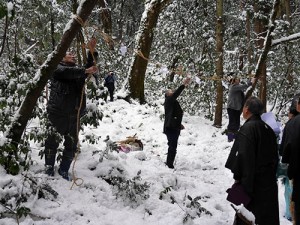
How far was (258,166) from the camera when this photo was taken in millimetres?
3785

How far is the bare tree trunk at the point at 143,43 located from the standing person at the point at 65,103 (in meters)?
7.29

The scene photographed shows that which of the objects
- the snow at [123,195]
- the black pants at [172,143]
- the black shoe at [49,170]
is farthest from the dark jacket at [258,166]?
the black pants at [172,143]

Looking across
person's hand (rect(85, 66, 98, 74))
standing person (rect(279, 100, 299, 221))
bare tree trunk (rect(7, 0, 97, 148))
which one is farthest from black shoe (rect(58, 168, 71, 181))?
standing person (rect(279, 100, 299, 221))

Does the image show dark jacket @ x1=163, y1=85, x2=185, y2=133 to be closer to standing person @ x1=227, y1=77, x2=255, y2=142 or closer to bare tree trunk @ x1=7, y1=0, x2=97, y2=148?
standing person @ x1=227, y1=77, x2=255, y2=142

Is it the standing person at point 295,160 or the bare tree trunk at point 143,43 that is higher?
the bare tree trunk at point 143,43

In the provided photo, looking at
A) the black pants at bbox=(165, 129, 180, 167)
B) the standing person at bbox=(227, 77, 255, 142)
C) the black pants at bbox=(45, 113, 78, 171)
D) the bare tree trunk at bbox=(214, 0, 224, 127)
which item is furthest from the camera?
the bare tree trunk at bbox=(214, 0, 224, 127)

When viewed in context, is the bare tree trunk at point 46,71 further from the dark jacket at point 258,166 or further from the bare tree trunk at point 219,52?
the bare tree trunk at point 219,52

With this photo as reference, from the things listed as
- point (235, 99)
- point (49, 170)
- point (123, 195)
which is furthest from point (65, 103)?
point (235, 99)

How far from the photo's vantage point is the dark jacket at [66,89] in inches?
190

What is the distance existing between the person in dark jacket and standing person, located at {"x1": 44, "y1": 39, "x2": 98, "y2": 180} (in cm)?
215

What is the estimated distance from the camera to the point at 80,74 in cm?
482

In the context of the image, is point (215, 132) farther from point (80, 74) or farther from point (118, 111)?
point (80, 74)

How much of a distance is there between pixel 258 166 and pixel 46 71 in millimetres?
2453

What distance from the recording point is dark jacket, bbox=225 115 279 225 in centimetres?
371
